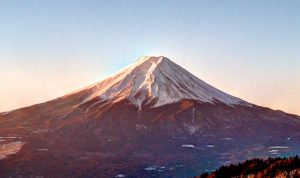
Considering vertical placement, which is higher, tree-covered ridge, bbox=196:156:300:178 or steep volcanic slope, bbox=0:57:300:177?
steep volcanic slope, bbox=0:57:300:177

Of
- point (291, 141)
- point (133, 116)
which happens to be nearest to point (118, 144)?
point (133, 116)

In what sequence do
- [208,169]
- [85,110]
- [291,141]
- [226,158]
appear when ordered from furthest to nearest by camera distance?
1. [85,110]
2. [291,141]
3. [226,158]
4. [208,169]

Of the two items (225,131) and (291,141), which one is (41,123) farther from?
(291,141)

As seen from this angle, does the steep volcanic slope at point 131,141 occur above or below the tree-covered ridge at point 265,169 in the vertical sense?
above

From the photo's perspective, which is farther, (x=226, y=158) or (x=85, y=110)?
(x=85, y=110)

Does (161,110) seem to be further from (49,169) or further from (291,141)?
(49,169)

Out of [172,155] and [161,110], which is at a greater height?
[161,110]

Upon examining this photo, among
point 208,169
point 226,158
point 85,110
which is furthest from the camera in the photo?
point 85,110

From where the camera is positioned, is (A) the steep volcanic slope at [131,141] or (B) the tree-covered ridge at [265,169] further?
(A) the steep volcanic slope at [131,141]
